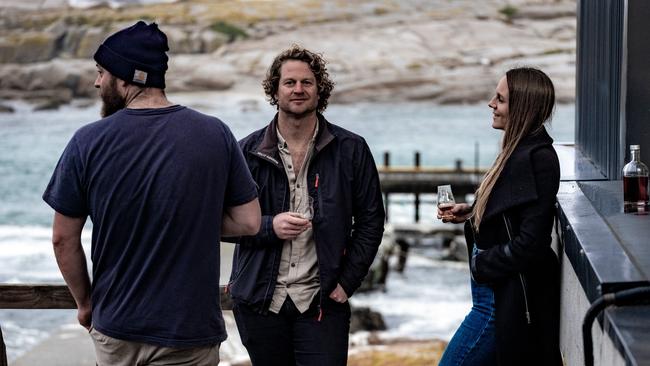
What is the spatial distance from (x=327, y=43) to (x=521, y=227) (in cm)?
6755

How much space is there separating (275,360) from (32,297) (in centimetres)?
118

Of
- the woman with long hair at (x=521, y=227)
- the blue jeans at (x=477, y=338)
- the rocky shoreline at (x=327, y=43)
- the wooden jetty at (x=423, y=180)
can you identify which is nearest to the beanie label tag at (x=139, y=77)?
the woman with long hair at (x=521, y=227)

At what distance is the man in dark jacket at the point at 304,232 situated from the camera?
3.63 metres

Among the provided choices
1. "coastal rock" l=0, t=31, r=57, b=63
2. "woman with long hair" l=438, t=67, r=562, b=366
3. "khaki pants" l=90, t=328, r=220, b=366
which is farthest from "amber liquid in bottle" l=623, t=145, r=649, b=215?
"coastal rock" l=0, t=31, r=57, b=63

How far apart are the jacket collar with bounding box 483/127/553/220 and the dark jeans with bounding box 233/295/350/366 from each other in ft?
1.99

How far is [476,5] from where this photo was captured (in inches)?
2793

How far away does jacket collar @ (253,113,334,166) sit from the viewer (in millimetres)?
3664

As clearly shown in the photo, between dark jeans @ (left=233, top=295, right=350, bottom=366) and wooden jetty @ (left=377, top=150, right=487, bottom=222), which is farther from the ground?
dark jeans @ (left=233, top=295, right=350, bottom=366)

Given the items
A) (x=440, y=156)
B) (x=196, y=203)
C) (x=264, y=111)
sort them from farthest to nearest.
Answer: (x=264, y=111) → (x=440, y=156) → (x=196, y=203)

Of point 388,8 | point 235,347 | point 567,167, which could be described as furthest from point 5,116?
point 567,167

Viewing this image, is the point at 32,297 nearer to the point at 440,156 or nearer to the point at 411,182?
the point at 411,182

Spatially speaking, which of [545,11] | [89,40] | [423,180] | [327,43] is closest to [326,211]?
[423,180]

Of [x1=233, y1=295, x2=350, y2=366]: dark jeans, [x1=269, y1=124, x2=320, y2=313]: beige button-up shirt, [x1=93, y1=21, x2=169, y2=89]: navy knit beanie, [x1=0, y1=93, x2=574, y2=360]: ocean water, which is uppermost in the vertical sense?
[x1=93, y1=21, x2=169, y2=89]: navy knit beanie

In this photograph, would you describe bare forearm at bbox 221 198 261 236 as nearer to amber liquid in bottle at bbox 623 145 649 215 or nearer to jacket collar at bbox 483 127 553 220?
jacket collar at bbox 483 127 553 220
